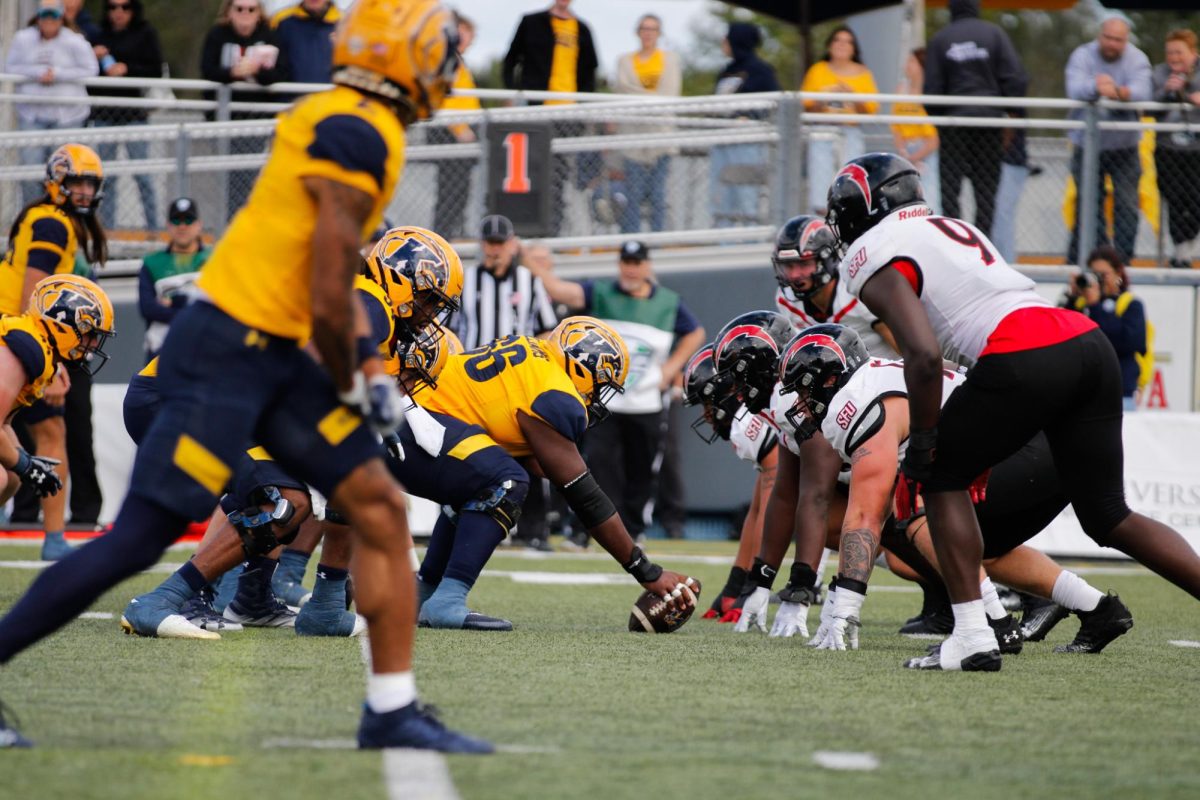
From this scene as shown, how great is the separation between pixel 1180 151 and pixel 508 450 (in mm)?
7555

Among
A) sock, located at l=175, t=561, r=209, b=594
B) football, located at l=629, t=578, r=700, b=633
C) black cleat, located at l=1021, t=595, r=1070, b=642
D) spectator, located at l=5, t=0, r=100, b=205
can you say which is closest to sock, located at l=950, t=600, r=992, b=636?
black cleat, located at l=1021, t=595, r=1070, b=642

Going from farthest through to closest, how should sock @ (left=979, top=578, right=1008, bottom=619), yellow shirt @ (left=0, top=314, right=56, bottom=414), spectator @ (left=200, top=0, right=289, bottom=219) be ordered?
spectator @ (left=200, top=0, right=289, bottom=219), yellow shirt @ (left=0, top=314, right=56, bottom=414), sock @ (left=979, top=578, right=1008, bottom=619)

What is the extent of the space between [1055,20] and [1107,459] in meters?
43.2

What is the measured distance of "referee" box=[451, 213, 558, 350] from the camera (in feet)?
40.4

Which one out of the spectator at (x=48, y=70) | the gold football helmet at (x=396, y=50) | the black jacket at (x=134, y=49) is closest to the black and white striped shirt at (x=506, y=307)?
the spectator at (x=48, y=70)

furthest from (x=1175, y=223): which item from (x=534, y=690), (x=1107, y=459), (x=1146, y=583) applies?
(x=534, y=690)

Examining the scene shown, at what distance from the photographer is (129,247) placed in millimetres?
13828

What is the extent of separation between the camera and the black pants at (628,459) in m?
12.6

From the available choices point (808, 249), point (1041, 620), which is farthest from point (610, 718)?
point (808, 249)

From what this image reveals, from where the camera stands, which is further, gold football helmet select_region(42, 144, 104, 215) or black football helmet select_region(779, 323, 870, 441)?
gold football helmet select_region(42, 144, 104, 215)

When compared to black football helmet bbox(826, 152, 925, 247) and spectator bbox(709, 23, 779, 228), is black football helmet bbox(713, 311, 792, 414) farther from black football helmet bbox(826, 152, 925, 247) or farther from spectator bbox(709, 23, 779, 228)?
spectator bbox(709, 23, 779, 228)

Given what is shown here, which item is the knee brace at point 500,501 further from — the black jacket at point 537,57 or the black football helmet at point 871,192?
the black jacket at point 537,57

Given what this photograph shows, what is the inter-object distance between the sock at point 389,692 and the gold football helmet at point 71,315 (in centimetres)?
407

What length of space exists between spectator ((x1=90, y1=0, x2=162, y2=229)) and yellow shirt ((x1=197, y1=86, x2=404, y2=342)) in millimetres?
9650
